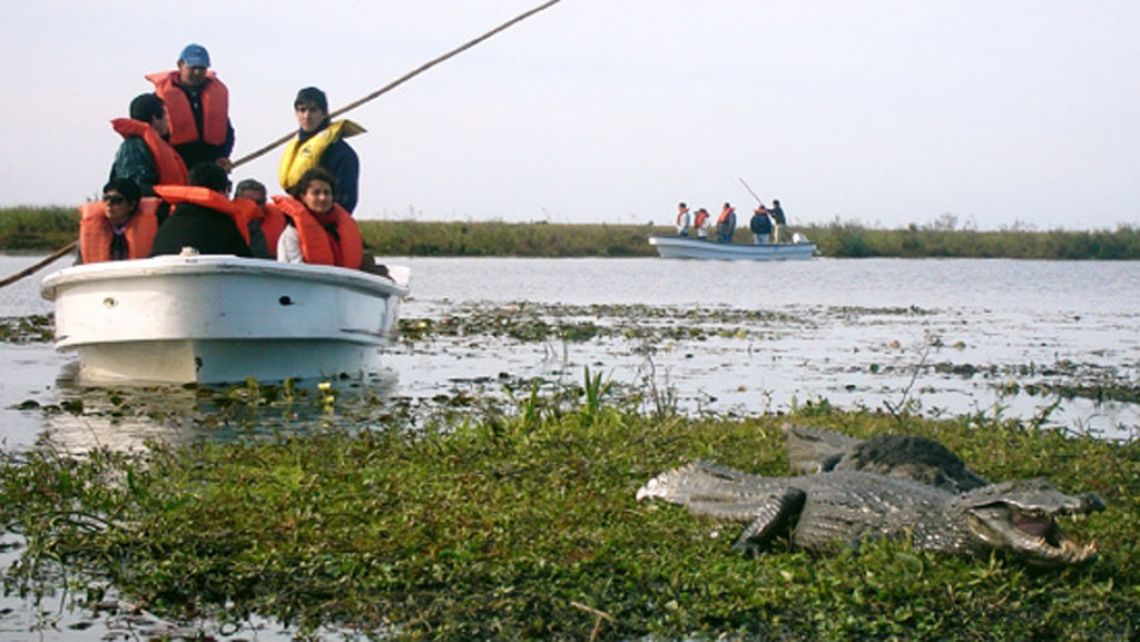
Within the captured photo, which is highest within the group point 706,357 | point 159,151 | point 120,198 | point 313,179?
point 159,151

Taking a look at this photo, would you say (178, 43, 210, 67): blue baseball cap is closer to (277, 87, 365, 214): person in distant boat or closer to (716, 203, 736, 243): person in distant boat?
(277, 87, 365, 214): person in distant boat

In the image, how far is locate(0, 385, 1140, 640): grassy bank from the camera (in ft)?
16.8

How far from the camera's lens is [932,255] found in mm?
50062

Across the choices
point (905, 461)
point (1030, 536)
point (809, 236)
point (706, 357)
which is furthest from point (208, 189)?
point (809, 236)

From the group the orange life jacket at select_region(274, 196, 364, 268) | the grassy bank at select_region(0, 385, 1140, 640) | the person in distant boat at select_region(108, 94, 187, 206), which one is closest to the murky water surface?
the grassy bank at select_region(0, 385, 1140, 640)

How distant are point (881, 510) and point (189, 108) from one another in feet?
28.1

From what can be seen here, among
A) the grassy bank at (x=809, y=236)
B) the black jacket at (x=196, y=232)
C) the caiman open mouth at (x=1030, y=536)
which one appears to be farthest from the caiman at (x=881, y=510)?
the grassy bank at (x=809, y=236)

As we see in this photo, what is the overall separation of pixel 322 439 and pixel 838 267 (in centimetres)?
3465

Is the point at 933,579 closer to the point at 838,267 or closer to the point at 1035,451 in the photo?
the point at 1035,451

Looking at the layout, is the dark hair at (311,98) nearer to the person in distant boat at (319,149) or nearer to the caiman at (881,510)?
the person in distant boat at (319,149)

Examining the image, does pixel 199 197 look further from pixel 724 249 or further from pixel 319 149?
pixel 724 249

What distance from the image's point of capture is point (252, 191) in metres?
13.1

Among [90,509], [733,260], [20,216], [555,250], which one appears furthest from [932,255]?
[90,509]

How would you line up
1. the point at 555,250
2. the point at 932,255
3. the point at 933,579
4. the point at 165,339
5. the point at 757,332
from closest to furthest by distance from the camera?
the point at 933,579 < the point at 165,339 < the point at 757,332 < the point at 555,250 < the point at 932,255
